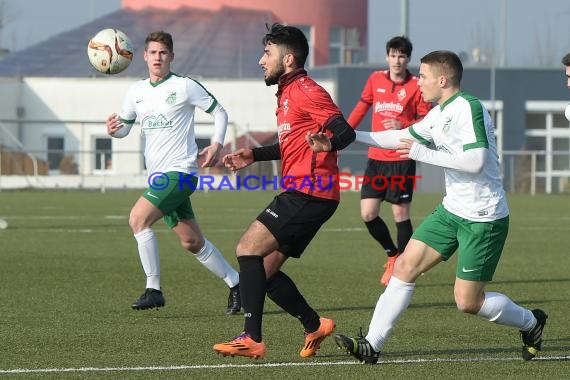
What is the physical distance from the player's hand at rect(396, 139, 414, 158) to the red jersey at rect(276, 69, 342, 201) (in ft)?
1.66

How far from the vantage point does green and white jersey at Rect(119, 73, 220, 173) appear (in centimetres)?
1089

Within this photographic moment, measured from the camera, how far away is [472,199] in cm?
793

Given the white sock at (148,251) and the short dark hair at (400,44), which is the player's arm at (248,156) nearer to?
the white sock at (148,251)

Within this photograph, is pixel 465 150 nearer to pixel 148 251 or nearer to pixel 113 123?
pixel 148 251

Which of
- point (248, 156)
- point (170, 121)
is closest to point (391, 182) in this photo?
point (170, 121)

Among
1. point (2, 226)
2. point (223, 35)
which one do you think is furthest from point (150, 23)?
point (2, 226)

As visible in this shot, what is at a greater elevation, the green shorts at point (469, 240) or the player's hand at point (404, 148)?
the player's hand at point (404, 148)

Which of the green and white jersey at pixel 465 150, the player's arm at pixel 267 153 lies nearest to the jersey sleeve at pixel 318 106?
the player's arm at pixel 267 153

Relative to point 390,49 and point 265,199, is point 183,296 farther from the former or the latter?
point 265,199

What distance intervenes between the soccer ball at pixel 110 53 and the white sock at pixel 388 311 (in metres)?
4.89

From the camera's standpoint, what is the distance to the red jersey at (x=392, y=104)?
1368 cm

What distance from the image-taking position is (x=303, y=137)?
8.29m

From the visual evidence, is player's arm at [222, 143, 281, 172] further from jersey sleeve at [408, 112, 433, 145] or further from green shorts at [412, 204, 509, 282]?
green shorts at [412, 204, 509, 282]

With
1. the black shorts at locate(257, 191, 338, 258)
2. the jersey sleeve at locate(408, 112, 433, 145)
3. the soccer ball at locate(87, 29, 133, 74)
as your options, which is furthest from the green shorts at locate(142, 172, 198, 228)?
the jersey sleeve at locate(408, 112, 433, 145)
